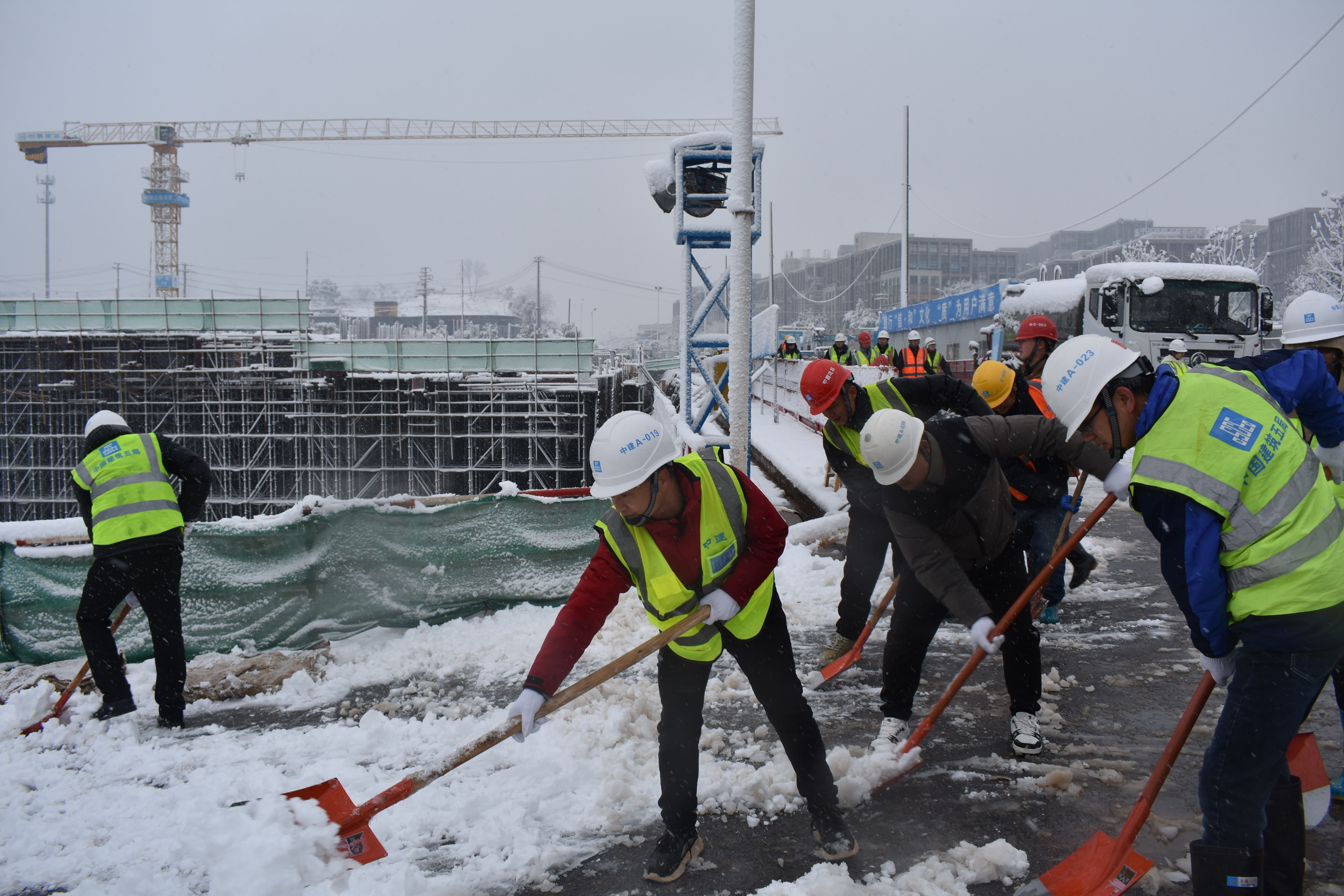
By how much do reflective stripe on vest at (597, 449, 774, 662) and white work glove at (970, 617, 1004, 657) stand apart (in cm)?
85

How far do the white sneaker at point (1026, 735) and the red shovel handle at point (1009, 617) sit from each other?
1.07 feet

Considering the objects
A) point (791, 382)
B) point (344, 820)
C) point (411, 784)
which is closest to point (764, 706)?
point (411, 784)

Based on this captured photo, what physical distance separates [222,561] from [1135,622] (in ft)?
20.7

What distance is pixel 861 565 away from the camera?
450 cm

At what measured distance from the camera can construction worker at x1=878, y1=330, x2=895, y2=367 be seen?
11930 mm

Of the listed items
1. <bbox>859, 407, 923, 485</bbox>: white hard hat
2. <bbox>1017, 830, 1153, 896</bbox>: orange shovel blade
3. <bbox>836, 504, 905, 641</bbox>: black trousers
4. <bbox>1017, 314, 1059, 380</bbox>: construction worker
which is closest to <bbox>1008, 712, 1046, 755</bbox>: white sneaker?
<bbox>1017, 830, 1153, 896</bbox>: orange shovel blade

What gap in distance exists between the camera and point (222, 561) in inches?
209

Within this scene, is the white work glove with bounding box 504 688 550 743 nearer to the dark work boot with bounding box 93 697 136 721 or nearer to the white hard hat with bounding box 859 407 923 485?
the white hard hat with bounding box 859 407 923 485

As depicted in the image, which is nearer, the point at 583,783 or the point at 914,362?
the point at 583,783

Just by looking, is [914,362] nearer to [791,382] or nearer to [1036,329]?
[1036,329]

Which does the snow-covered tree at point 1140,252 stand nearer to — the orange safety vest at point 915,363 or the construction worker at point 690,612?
the orange safety vest at point 915,363

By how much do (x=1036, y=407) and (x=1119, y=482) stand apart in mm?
1981

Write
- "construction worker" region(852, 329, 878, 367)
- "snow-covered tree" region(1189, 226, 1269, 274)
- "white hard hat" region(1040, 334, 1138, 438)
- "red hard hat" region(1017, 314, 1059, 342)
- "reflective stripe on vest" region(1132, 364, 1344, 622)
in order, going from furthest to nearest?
"snow-covered tree" region(1189, 226, 1269, 274) → "construction worker" region(852, 329, 878, 367) → "red hard hat" region(1017, 314, 1059, 342) → "white hard hat" region(1040, 334, 1138, 438) → "reflective stripe on vest" region(1132, 364, 1344, 622)

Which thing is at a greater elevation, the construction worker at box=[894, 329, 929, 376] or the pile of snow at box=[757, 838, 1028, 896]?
the construction worker at box=[894, 329, 929, 376]
